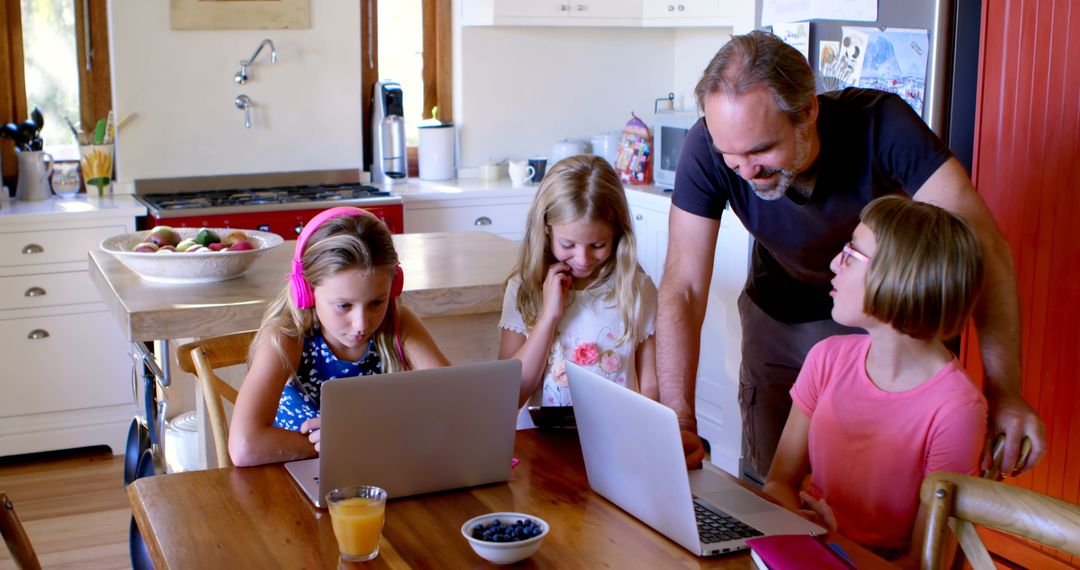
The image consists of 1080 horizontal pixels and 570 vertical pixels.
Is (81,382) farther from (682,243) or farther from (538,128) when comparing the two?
(682,243)

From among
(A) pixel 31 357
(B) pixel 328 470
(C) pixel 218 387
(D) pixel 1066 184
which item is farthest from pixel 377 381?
(A) pixel 31 357

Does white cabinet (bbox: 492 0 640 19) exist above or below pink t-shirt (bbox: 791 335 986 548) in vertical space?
above

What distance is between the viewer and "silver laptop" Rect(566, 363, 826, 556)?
142 cm

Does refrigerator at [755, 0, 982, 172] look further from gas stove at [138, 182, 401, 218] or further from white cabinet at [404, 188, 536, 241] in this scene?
gas stove at [138, 182, 401, 218]

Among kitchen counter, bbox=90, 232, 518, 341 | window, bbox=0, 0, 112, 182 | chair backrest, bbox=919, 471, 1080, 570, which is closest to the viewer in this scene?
chair backrest, bbox=919, 471, 1080, 570

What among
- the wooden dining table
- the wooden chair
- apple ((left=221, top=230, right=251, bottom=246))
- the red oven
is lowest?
the wooden dining table

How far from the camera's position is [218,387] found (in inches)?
83.9

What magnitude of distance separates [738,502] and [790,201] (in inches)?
26.4

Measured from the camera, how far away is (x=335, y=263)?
75.9 inches

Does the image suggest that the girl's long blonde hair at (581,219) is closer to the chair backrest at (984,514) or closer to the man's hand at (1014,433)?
the man's hand at (1014,433)

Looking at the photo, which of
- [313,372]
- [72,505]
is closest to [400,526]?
[313,372]

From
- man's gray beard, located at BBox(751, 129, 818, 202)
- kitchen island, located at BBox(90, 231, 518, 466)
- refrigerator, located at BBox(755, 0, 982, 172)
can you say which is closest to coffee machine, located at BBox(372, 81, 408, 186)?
kitchen island, located at BBox(90, 231, 518, 466)

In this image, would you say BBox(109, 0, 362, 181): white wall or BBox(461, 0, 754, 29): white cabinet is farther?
BBox(461, 0, 754, 29): white cabinet

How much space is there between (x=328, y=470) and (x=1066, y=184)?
5.95 feet
